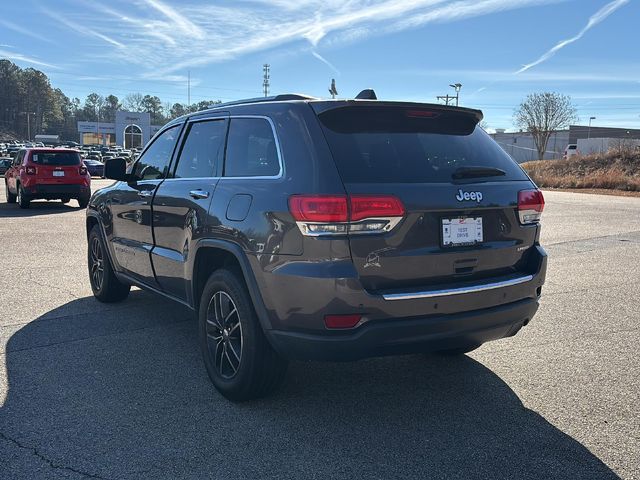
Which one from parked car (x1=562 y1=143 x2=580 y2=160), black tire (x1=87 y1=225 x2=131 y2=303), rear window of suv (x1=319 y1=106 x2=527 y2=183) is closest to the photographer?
rear window of suv (x1=319 y1=106 x2=527 y2=183)

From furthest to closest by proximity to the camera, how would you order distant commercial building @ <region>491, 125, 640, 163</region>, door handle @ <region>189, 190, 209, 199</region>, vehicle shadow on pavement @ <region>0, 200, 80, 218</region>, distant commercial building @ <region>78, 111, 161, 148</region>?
1. distant commercial building @ <region>78, 111, 161, 148</region>
2. distant commercial building @ <region>491, 125, 640, 163</region>
3. vehicle shadow on pavement @ <region>0, 200, 80, 218</region>
4. door handle @ <region>189, 190, 209, 199</region>

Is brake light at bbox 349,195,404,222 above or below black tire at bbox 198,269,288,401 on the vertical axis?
above

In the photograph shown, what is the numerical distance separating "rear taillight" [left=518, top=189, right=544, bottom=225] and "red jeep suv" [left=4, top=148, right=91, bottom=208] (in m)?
15.3

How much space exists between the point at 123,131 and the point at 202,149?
12063 centimetres

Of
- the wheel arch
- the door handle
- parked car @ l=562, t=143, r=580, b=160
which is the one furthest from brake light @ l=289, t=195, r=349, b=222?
parked car @ l=562, t=143, r=580, b=160

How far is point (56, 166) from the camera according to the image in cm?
1662

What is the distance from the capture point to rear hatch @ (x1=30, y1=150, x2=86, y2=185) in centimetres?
1638

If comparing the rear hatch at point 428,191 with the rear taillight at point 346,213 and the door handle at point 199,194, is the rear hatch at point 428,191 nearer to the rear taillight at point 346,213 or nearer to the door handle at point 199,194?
the rear taillight at point 346,213

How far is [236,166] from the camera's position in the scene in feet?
13.0

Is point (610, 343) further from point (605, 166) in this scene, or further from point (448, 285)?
point (605, 166)

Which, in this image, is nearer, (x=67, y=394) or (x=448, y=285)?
(x=448, y=285)

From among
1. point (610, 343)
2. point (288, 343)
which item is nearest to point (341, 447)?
point (288, 343)

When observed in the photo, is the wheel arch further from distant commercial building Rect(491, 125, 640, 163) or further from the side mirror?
distant commercial building Rect(491, 125, 640, 163)

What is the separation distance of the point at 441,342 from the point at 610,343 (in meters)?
2.48
